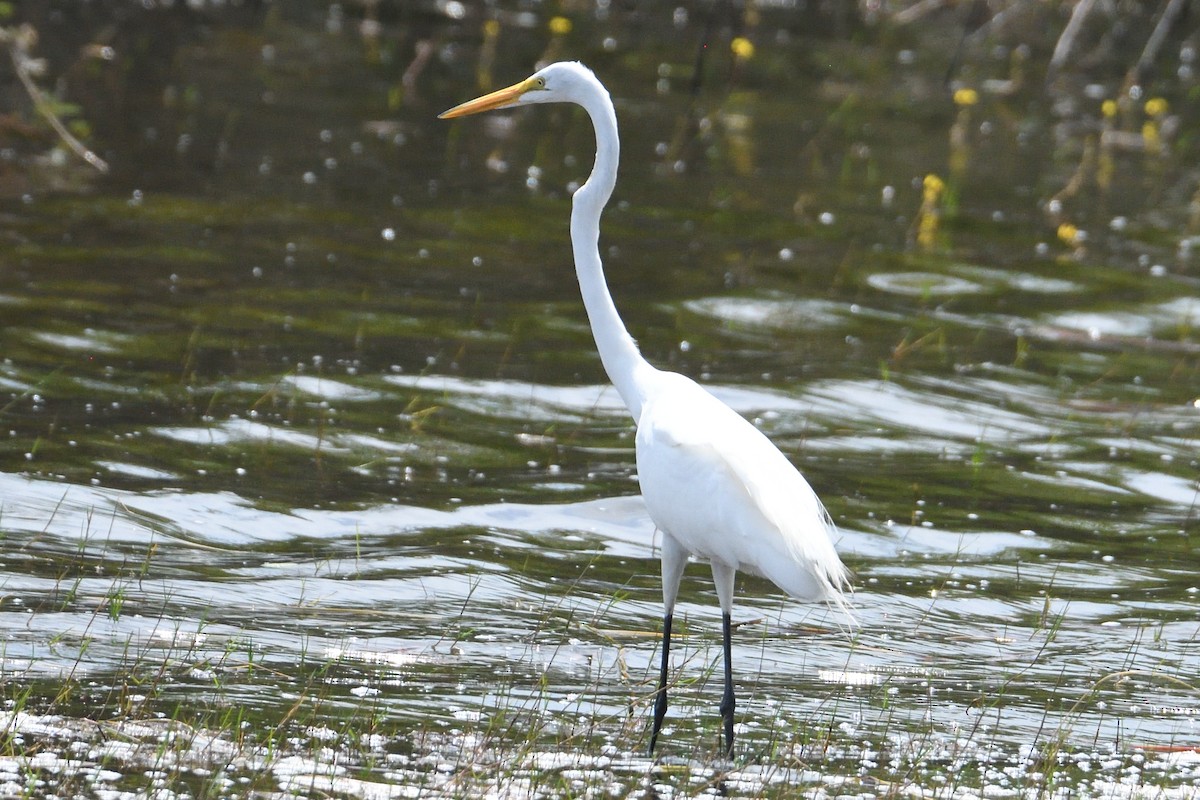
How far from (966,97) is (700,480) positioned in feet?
44.8

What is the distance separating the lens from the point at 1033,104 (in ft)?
62.3

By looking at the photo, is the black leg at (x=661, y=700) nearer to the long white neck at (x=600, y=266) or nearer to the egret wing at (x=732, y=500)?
the egret wing at (x=732, y=500)

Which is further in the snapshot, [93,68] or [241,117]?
[93,68]

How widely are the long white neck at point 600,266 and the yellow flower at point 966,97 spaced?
12.9 m

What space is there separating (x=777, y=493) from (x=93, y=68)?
1284 centimetres

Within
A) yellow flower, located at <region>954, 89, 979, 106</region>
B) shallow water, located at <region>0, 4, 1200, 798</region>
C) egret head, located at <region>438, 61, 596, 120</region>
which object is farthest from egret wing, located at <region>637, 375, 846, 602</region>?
yellow flower, located at <region>954, 89, 979, 106</region>

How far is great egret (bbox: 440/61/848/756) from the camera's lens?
15.3 ft

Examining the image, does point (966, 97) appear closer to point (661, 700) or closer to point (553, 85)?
point (553, 85)

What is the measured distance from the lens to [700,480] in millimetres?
4805

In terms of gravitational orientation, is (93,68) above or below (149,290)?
above

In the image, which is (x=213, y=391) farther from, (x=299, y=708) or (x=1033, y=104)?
(x=1033, y=104)

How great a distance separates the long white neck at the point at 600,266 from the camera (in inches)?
208

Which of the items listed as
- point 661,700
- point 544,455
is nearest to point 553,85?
point 661,700

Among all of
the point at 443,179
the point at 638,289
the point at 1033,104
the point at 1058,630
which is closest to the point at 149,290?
the point at 638,289
